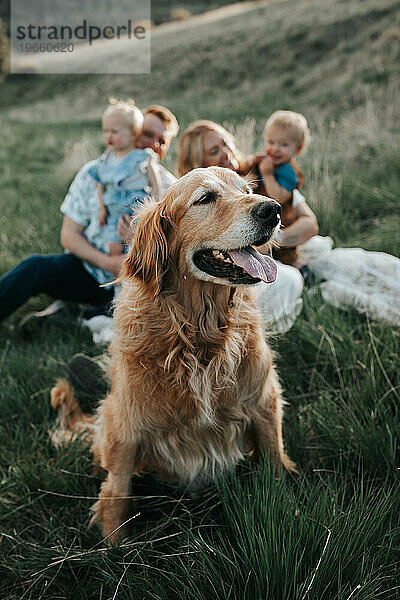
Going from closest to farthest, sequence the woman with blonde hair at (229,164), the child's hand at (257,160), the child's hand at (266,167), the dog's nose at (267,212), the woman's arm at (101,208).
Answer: the dog's nose at (267,212) → the woman with blonde hair at (229,164) → the child's hand at (266,167) → the child's hand at (257,160) → the woman's arm at (101,208)

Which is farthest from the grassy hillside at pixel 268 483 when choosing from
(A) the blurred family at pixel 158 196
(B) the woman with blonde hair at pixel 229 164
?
(A) the blurred family at pixel 158 196

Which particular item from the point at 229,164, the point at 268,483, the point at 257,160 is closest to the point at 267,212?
the point at 268,483

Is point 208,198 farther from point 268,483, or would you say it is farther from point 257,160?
point 257,160

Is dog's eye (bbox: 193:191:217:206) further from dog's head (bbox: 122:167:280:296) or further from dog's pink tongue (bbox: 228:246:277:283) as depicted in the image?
dog's pink tongue (bbox: 228:246:277:283)

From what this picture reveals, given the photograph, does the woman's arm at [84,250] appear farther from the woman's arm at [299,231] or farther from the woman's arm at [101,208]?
the woman's arm at [299,231]

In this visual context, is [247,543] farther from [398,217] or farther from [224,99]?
[224,99]

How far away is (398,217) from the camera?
4.52 m

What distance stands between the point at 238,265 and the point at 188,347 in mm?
406

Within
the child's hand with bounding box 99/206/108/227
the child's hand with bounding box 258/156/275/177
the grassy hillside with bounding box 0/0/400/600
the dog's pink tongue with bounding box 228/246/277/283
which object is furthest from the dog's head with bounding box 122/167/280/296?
the child's hand with bounding box 99/206/108/227

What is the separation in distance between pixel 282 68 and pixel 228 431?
15458 millimetres

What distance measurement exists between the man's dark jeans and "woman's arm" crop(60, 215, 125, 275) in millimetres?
134

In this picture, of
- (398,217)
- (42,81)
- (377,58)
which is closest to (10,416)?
(398,217)

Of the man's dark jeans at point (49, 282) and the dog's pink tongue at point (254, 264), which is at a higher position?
the dog's pink tongue at point (254, 264)

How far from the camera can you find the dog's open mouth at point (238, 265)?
1829mm
